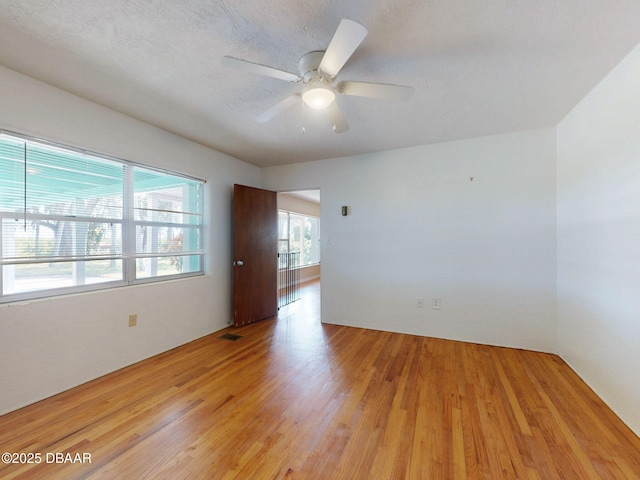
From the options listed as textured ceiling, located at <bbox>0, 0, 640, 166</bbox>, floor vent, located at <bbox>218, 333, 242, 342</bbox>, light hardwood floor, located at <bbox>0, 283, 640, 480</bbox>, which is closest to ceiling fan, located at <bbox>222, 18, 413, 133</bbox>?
textured ceiling, located at <bbox>0, 0, 640, 166</bbox>

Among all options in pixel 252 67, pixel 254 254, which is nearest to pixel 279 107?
pixel 252 67

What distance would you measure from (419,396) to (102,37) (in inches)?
128

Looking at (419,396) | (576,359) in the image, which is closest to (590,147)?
(576,359)

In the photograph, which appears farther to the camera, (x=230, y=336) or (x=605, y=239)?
(x=230, y=336)

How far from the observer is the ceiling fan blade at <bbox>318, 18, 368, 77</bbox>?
1192mm

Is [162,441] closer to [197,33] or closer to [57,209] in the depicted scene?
[57,209]

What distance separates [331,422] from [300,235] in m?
6.28

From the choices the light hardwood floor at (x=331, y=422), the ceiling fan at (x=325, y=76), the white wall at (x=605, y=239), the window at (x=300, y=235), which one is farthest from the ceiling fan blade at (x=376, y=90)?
the window at (x=300, y=235)

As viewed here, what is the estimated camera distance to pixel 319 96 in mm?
1766

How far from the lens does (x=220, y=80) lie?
2.00 m

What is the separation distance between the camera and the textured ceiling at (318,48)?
4.58ft

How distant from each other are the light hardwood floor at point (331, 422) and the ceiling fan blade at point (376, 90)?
2148 mm

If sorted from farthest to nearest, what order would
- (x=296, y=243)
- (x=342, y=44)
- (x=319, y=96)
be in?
(x=296, y=243) → (x=319, y=96) → (x=342, y=44)

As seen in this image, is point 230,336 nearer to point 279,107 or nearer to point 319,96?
point 279,107
